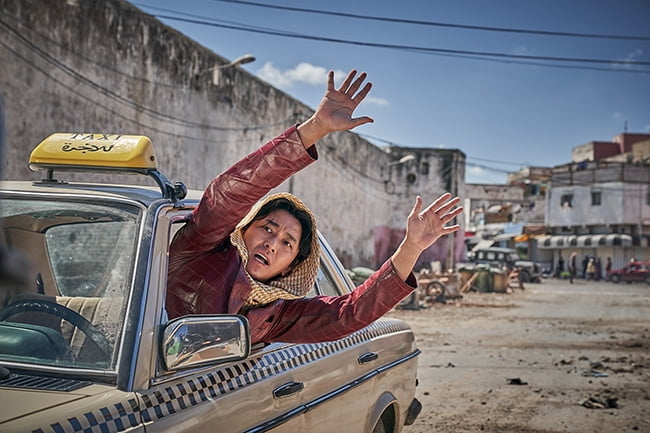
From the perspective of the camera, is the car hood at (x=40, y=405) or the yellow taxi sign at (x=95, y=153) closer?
the car hood at (x=40, y=405)

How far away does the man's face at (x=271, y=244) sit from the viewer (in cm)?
258

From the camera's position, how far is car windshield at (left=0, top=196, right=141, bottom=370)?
6.28 ft

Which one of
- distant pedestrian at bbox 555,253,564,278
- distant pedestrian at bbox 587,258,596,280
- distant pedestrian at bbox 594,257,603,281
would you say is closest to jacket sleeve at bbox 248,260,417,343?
distant pedestrian at bbox 587,258,596,280

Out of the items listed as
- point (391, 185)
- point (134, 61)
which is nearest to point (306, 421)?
point (134, 61)

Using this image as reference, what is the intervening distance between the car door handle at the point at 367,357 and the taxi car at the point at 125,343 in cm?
1

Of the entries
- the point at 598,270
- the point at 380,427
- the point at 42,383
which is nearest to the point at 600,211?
the point at 598,270

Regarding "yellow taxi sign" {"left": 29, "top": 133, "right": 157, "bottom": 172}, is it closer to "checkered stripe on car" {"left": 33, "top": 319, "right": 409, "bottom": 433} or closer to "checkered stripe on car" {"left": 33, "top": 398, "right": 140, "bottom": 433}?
"checkered stripe on car" {"left": 33, "top": 319, "right": 409, "bottom": 433}

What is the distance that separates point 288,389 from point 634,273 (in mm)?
40757

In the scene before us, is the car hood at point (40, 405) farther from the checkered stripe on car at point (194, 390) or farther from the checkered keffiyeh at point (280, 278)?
the checkered keffiyeh at point (280, 278)

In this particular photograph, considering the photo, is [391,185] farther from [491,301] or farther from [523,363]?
[523,363]

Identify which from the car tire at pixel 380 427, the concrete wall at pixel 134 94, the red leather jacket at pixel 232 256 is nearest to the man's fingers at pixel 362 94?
the red leather jacket at pixel 232 256

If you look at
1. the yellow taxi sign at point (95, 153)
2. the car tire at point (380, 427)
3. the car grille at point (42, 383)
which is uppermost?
the yellow taxi sign at point (95, 153)

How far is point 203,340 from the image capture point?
6.15 ft

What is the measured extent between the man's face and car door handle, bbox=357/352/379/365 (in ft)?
2.34
